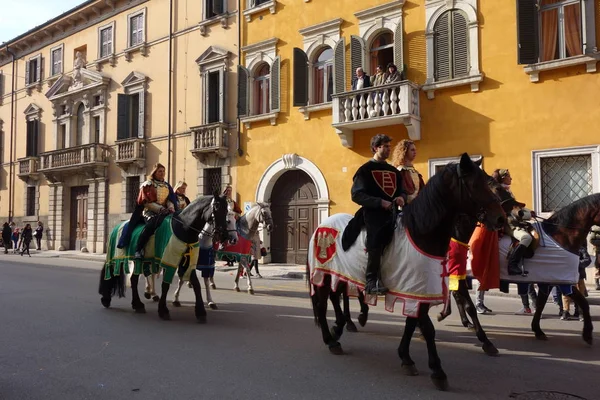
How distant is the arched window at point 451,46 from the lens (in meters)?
14.7

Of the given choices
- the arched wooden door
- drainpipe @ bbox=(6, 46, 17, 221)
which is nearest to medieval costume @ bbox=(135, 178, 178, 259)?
the arched wooden door

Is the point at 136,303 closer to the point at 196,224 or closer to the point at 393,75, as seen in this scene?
the point at 196,224

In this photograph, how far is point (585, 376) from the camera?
4.89m

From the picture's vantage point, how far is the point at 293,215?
61.9 ft

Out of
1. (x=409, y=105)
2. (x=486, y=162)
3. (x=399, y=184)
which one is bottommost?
(x=399, y=184)

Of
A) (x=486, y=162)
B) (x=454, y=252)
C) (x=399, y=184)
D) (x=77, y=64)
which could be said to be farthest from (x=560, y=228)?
(x=77, y=64)

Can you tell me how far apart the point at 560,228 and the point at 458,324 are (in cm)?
207

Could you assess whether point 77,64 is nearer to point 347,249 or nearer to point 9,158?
point 9,158

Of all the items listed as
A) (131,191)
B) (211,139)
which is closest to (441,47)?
(211,139)

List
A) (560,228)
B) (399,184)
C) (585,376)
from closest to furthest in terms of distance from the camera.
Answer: (585,376) < (399,184) < (560,228)

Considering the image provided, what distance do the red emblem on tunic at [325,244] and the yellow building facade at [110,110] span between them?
48.5ft

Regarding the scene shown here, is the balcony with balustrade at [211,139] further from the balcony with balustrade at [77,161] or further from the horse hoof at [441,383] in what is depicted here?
the horse hoof at [441,383]

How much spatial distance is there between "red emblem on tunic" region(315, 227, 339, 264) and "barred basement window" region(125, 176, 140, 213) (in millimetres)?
20302

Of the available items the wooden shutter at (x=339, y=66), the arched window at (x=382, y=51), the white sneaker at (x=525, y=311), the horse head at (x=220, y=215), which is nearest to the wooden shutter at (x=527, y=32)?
the arched window at (x=382, y=51)
